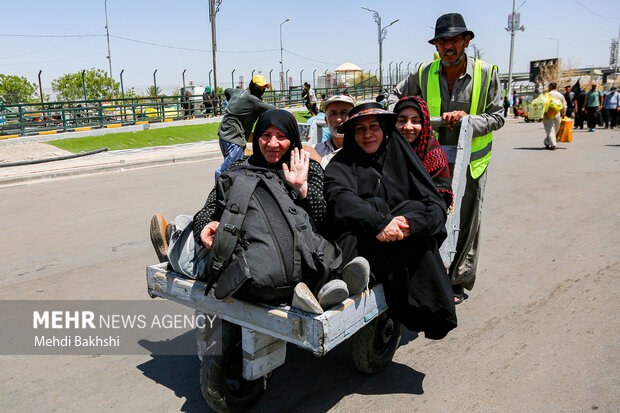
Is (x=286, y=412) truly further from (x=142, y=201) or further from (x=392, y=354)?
(x=142, y=201)

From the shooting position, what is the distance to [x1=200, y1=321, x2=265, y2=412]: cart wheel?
9.14 feet

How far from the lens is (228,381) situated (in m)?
2.94

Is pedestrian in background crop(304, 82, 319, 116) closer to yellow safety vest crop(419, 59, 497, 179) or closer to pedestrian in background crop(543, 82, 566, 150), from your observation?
pedestrian in background crop(543, 82, 566, 150)

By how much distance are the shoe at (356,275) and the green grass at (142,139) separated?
1591 cm

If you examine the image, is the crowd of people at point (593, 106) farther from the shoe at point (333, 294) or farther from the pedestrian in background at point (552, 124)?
the shoe at point (333, 294)

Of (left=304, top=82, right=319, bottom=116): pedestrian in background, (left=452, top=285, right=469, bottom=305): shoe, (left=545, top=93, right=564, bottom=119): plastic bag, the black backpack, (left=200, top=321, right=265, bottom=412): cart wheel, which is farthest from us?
(left=545, top=93, right=564, bottom=119): plastic bag

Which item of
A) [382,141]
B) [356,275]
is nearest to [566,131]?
[382,141]

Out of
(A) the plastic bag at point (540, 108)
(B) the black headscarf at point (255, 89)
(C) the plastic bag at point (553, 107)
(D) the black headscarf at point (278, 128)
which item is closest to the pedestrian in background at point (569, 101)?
(A) the plastic bag at point (540, 108)

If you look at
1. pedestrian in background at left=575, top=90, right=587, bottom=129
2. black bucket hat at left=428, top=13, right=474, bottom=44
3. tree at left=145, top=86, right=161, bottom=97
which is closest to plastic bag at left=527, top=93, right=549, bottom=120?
pedestrian in background at left=575, top=90, right=587, bottom=129

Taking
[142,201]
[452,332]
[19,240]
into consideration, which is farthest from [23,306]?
[142,201]

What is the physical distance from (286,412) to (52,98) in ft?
154

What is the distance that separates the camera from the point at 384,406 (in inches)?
120

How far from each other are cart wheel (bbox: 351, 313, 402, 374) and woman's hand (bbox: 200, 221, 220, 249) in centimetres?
106

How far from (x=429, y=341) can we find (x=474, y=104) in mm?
1913
